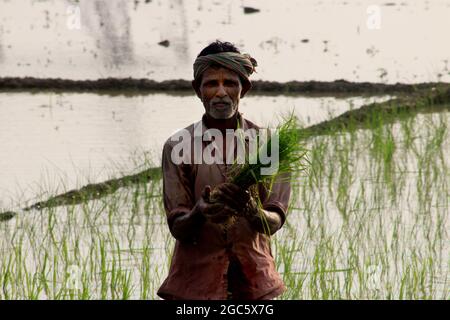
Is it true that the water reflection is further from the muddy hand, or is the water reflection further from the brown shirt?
the muddy hand

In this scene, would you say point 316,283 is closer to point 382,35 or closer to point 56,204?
→ point 56,204

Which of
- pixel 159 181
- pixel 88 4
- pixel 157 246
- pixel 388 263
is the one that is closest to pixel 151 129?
pixel 159 181

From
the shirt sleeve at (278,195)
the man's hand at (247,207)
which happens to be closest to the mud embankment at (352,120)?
the shirt sleeve at (278,195)

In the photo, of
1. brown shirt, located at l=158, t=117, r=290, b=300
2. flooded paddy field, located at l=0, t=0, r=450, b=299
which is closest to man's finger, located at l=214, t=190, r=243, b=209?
brown shirt, located at l=158, t=117, r=290, b=300

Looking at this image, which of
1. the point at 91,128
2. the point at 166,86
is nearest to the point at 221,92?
the point at 91,128

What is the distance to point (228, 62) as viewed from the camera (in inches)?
125

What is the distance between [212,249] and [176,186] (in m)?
0.18

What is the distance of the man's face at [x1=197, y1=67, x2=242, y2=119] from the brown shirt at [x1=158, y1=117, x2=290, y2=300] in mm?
70

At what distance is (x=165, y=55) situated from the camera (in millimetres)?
11133

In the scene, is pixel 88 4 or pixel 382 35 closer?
pixel 382 35

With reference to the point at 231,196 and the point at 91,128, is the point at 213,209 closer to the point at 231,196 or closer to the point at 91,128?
the point at 231,196

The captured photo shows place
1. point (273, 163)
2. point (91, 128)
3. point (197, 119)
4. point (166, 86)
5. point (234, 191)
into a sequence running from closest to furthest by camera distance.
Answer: point (234, 191), point (273, 163), point (91, 128), point (197, 119), point (166, 86)

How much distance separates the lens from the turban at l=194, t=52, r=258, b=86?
10.4 feet

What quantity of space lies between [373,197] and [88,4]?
20.6ft
